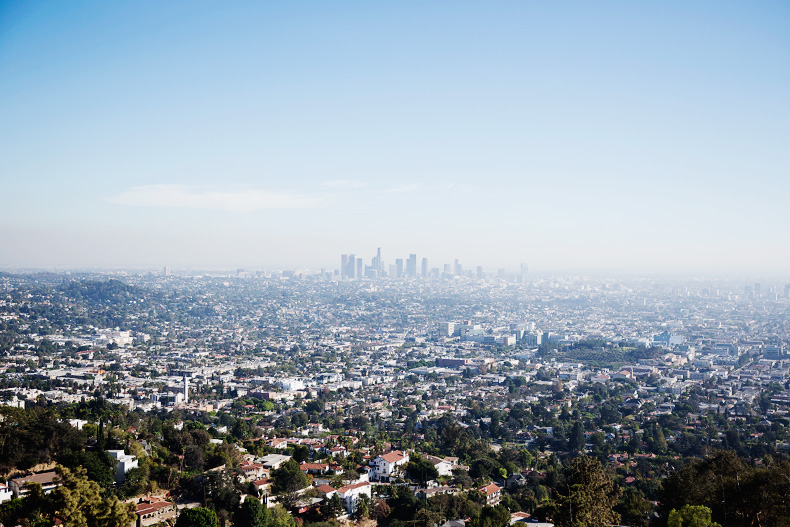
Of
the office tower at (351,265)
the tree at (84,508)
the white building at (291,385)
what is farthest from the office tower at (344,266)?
the tree at (84,508)

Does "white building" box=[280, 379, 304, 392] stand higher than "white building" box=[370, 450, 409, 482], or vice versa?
"white building" box=[370, 450, 409, 482]

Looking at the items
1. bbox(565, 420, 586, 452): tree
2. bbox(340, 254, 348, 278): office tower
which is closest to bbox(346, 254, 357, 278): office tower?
bbox(340, 254, 348, 278): office tower

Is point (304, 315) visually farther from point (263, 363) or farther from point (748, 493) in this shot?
point (748, 493)

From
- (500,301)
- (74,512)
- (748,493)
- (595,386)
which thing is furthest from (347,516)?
(500,301)

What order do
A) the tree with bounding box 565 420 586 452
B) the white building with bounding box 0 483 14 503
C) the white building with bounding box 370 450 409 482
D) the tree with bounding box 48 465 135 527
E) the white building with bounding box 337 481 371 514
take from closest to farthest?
1. the tree with bounding box 48 465 135 527
2. the white building with bounding box 0 483 14 503
3. the white building with bounding box 337 481 371 514
4. the white building with bounding box 370 450 409 482
5. the tree with bounding box 565 420 586 452

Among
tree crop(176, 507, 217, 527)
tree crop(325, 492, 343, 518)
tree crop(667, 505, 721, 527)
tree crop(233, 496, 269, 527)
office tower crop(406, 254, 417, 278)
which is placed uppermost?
office tower crop(406, 254, 417, 278)

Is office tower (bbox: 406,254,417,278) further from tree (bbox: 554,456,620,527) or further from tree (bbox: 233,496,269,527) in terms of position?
tree (bbox: 554,456,620,527)

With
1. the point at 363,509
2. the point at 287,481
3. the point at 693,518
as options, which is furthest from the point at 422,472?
the point at 693,518
